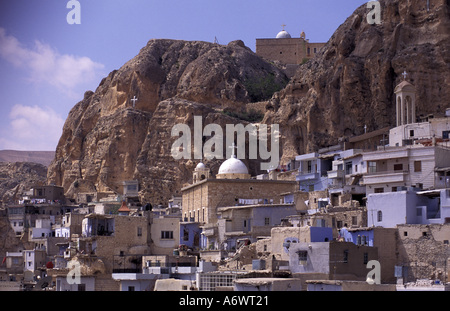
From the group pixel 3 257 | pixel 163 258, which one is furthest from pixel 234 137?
pixel 163 258

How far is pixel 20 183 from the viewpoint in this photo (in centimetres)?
8631

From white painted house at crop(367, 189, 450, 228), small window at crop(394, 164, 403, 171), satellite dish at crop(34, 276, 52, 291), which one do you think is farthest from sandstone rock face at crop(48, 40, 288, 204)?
white painted house at crop(367, 189, 450, 228)

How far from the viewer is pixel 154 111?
257 feet

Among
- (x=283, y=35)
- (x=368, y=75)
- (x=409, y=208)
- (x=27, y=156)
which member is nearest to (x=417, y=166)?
(x=409, y=208)

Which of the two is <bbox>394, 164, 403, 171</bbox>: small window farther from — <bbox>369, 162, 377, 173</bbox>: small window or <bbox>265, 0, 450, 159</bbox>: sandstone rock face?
<bbox>265, 0, 450, 159</bbox>: sandstone rock face

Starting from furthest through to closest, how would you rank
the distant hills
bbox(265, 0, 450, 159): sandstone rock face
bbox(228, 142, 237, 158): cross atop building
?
the distant hills, bbox(228, 142, 237, 158): cross atop building, bbox(265, 0, 450, 159): sandstone rock face

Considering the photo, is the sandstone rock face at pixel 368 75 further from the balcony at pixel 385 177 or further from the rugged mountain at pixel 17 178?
the rugged mountain at pixel 17 178

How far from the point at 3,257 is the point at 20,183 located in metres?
29.2

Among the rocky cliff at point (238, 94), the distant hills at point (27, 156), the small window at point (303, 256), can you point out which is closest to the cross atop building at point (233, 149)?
the rocky cliff at point (238, 94)

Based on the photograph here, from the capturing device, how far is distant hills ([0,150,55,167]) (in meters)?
143

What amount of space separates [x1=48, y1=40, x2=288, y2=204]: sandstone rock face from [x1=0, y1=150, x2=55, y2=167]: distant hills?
5901 cm

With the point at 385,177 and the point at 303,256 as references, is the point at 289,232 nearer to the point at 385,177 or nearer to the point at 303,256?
the point at 303,256
